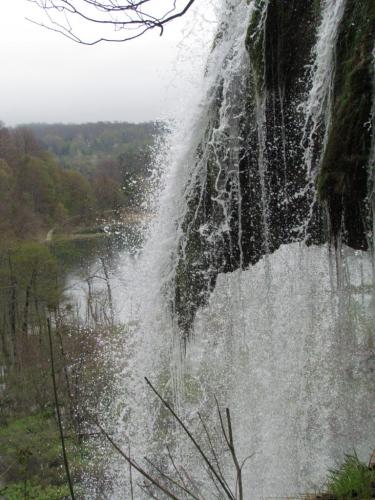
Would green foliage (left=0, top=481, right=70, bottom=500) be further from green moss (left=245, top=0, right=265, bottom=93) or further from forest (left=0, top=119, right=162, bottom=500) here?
green moss (left=245, top=0, right=265, bottom=93)

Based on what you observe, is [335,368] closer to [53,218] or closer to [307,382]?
[307,382]

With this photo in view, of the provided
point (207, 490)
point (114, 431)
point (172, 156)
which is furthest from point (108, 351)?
point (172, 156)

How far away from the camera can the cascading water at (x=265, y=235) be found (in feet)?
12.1

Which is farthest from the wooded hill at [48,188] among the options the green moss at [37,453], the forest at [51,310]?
the green moss at [37,453]

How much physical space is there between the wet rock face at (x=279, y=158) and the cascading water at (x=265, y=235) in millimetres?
11

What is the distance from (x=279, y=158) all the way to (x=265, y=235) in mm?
658

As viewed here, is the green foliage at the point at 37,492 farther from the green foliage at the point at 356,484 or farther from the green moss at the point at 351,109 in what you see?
the green moss at the point at 351,109

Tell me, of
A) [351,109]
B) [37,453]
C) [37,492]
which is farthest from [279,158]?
[37,453]

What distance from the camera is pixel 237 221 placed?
14.8 feet

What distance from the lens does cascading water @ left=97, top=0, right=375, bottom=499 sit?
12.1 ft

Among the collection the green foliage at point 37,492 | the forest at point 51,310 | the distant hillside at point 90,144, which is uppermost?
the distant hillside at point 90,144

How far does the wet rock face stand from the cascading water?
1 centimetres

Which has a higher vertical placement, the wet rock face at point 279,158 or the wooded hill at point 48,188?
the wooded hill at point 48,188

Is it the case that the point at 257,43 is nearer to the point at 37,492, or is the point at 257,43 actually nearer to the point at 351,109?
the point at 351,109
